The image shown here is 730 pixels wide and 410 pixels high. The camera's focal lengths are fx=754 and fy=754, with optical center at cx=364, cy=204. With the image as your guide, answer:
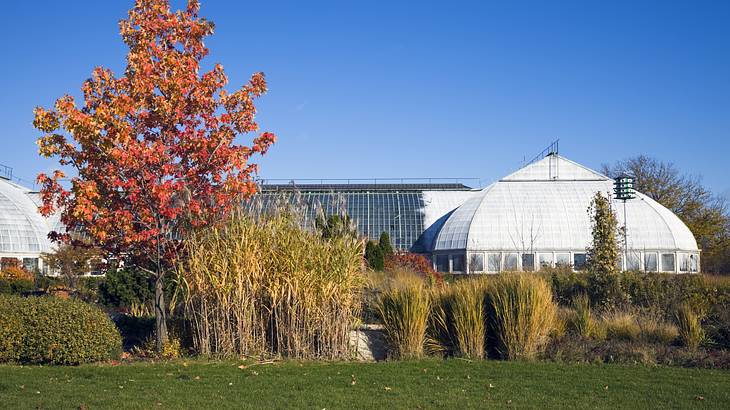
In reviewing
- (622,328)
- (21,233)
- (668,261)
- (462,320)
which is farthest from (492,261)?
(462,320)

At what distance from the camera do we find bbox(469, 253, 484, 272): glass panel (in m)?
39.0

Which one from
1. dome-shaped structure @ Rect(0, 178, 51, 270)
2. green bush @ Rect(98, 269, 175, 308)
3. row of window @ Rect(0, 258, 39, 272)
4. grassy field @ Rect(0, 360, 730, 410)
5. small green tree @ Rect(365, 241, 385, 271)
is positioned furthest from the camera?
dome-shaped structure @ Rect(0, 178, 51, 270)

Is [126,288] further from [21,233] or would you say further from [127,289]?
[21,233]

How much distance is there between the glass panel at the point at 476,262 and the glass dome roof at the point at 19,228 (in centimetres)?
2274

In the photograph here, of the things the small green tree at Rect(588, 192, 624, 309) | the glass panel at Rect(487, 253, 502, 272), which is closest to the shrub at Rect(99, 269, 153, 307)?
the small green tree at Rect(588, 192, 624, 309)

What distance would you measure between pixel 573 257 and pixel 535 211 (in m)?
3.49

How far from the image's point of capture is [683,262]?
38.6 m

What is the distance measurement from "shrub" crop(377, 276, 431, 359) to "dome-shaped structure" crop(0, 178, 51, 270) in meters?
29.2

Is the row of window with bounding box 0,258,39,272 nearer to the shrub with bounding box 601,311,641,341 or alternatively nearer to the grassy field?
the grassy field

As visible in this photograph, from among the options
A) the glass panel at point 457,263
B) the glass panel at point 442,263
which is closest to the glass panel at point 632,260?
the glass panel at point 457,263

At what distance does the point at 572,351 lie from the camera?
13.8 m

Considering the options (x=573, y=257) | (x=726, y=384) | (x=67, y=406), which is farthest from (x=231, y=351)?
(x=573, y=257)

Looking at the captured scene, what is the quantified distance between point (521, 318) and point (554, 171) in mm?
34557

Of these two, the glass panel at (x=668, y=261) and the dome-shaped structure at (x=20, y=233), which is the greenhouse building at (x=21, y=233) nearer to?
the dome-shaped structure at (x=20, y=233)
